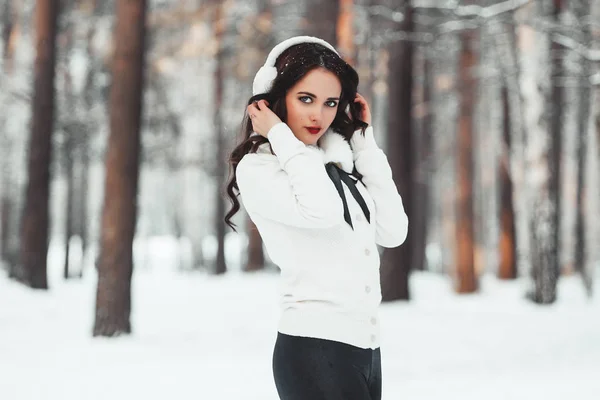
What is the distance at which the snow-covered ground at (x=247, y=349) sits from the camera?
20.4 ft

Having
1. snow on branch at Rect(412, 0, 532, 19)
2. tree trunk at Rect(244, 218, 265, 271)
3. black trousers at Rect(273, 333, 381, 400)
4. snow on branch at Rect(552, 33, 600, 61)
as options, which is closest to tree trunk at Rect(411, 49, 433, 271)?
tree trunk at Rect(244, 218, 265, 271)

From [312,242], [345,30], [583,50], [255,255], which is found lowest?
[255,255]

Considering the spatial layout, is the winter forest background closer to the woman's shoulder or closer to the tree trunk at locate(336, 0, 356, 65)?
the tree trunk at locate(336, 0, 356, 65)

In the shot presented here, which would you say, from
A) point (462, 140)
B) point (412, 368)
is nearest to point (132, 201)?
point (412, 368)

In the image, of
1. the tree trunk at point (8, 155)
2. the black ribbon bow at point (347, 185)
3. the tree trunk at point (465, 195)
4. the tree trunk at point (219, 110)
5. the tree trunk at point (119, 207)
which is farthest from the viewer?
the tree trunk at point (219, 110)

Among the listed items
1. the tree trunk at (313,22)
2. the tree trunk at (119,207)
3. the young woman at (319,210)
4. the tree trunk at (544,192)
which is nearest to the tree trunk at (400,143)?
the tree trunk at (544,192)

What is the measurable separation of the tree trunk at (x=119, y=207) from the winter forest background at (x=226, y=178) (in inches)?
0.9

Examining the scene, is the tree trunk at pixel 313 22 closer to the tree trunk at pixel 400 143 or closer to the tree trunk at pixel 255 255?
the tree trunk at pixel 400 143

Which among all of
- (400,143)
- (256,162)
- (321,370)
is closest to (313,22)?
(400,143)

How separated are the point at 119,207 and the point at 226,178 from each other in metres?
5.03

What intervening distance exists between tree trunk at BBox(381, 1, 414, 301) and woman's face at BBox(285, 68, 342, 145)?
948 centimetres

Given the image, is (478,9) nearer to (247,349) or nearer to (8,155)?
(247,349)

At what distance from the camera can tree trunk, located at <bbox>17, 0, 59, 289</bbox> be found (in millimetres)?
13133

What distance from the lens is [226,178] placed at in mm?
3914
